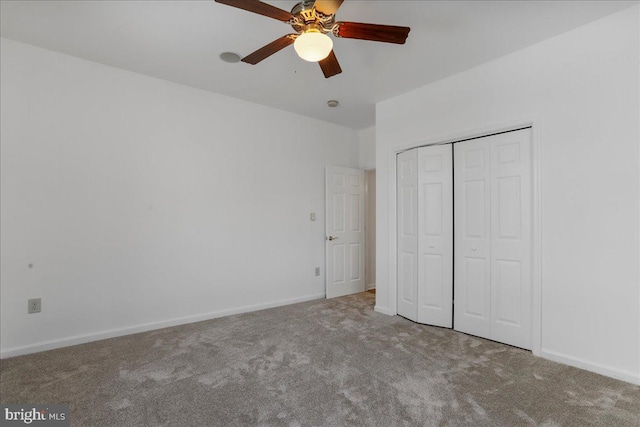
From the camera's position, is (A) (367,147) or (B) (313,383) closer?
(B) (313,383)

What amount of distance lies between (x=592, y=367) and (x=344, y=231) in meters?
3.26

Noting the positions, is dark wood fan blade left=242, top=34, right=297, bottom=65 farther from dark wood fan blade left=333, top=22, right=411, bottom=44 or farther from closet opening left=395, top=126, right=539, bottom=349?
closet opening left=395, top=126, right=539, bottom=349

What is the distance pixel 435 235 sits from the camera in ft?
11.9

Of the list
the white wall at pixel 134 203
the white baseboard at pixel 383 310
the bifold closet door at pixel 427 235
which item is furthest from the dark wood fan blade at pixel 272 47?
the white baseboard at pixel 383 310

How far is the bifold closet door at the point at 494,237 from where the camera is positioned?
295 cm

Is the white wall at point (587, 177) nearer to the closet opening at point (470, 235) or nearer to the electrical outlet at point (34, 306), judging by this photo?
the closet opening at point (470, 235)

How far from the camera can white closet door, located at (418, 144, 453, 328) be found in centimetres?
352

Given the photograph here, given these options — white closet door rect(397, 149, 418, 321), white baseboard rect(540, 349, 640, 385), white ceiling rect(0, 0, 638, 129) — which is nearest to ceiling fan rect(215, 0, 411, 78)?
white ceiling rect(0, 0, 638, 129)

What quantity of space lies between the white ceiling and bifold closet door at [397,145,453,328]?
0.92 m

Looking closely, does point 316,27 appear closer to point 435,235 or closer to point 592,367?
point 435,235

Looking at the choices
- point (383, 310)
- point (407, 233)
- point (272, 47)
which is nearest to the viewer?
point (272, 47)

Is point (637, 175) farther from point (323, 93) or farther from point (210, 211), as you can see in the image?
point (210, 211)

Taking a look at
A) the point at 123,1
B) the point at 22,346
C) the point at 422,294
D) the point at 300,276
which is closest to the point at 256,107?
the point at 123,1

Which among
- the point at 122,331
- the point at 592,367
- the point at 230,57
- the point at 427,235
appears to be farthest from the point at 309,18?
the point at 122,331
